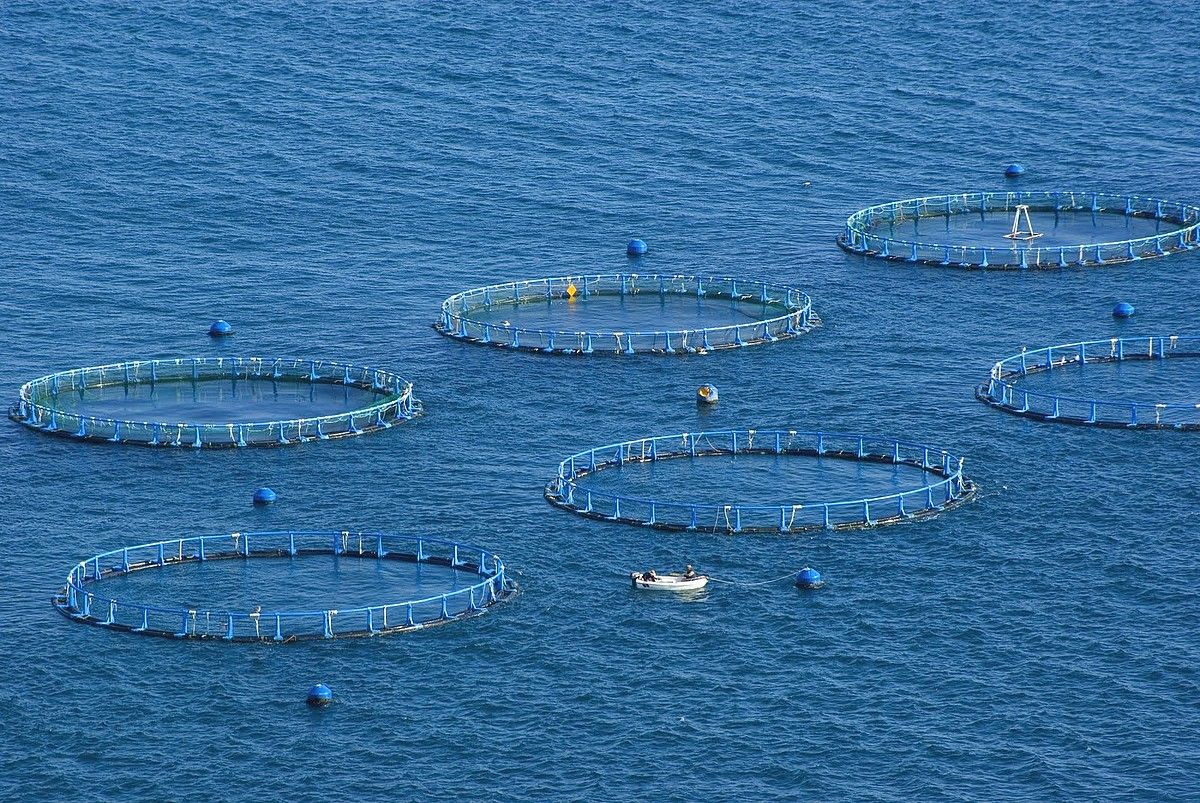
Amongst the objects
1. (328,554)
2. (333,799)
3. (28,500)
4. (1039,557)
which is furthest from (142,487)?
(1039,557)

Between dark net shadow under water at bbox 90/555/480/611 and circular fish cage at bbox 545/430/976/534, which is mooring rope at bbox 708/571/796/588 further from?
dark net shadow under water at bbox 90/555/480/611

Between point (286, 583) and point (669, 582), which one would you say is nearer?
point (669, 582)

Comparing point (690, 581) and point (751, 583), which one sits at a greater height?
point (690, 581)

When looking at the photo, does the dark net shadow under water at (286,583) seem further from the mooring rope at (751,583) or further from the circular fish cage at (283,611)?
the mooring rope at (751,583)

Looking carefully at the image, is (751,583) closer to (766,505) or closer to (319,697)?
(766,505)

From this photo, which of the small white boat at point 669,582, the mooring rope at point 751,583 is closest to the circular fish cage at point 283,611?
the small white boat at point 669,582

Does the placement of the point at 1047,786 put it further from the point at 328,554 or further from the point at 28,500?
the point at 28,500

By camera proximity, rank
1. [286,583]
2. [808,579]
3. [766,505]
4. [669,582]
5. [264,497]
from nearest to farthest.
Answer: [669,582], [808,579], [286,583], [766,505], [264,497]

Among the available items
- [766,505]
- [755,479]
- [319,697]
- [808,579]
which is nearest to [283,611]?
[319,697]
